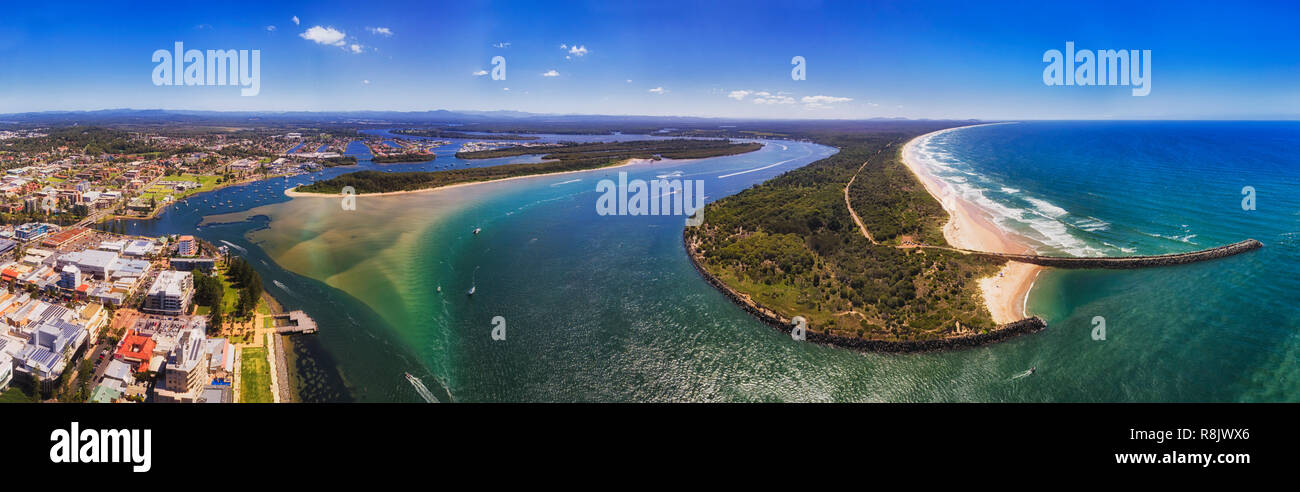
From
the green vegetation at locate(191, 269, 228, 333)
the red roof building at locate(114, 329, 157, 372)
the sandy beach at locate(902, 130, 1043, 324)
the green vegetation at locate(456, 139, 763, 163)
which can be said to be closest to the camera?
the red roof building at locate(114, 329, 157, 372)

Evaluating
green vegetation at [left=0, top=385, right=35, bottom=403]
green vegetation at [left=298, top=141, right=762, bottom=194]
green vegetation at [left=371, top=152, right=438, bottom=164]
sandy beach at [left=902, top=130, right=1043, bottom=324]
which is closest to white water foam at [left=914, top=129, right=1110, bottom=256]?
sandy beach at [left=902, top=130, right=1043, bottom=324]

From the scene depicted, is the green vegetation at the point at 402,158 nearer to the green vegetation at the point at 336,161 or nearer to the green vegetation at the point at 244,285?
the green vegetation at the point at 336,161

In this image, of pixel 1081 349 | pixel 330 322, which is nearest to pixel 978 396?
pixel 1081 349

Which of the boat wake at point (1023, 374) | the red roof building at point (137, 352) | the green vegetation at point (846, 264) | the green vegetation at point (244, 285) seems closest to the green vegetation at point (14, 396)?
the red roof building at point (137, 352)

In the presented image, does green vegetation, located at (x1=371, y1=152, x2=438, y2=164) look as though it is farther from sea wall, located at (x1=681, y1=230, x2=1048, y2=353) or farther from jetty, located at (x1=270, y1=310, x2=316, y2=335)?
sea wall, located at (x1=681, y1=230, x2=1048, y2=353)

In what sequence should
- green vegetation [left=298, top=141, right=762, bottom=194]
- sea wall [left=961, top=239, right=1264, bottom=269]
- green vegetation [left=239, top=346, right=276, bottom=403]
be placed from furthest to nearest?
green vegetation [left=298, top=141, right=762, bottom=194] < sea wall [left=961, top=239, right=1264, bottom=269] < green vegetation [left=239, top=346, right=276, bottom=403]

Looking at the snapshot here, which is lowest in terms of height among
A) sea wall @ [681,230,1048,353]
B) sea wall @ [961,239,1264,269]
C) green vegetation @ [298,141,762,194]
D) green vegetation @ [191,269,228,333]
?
sea wall @ [681,230,1048,353]

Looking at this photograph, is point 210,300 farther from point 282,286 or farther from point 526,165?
point 526,165
